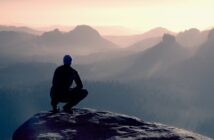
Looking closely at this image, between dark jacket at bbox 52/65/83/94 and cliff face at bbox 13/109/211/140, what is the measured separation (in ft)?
5.19

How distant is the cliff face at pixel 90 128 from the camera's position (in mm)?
23625

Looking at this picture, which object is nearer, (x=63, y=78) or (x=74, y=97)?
(x=63, y=78)

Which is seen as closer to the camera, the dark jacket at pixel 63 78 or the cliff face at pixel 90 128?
the cliff face at pixel 90 128

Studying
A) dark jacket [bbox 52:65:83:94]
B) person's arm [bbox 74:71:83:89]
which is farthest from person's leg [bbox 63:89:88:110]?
dark jacket [bbox 52:65:83:94]

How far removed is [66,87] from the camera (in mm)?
26719

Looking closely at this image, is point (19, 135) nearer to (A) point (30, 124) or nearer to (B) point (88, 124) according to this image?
(A) point (30, 124)

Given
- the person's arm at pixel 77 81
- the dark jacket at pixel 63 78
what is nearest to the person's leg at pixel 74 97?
the person's arm at pixel 77 81

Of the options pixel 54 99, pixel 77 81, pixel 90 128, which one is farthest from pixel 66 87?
pixel 90 128

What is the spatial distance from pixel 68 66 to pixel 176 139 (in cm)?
806

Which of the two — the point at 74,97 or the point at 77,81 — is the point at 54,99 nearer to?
the point at 74,97

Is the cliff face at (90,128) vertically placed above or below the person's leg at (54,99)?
below

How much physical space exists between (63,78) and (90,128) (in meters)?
3.93

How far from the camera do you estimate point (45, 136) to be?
23094 mm

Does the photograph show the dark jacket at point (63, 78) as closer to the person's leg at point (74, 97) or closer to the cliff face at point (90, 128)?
the person's leg at point (74, 97)
